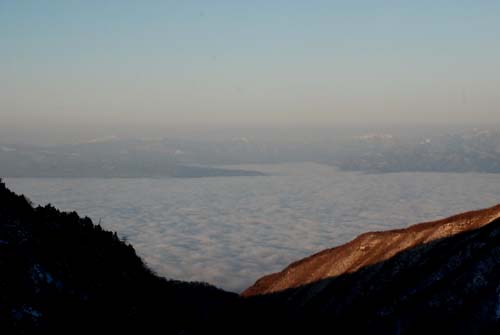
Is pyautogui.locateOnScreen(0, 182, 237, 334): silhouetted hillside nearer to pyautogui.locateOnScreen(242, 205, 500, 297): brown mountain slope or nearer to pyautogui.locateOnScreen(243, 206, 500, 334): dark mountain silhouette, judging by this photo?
pyautogui.locateOnScreen(243, 206, 500, 334): dark mountain silhouette

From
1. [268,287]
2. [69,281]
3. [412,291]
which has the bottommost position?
[268,287]

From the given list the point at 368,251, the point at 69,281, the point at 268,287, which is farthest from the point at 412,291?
the point at 268,287

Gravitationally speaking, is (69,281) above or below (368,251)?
above

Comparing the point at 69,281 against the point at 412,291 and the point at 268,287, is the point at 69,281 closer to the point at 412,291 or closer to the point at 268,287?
the point at 412,291

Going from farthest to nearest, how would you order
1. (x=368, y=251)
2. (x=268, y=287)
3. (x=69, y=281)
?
1. (x=268, y=287)
2. (x=368, y=251)
3. (x=69, y=281)

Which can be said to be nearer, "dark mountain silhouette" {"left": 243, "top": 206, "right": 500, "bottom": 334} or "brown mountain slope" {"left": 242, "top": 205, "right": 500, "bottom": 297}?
"dark mountain silhouette" {"left": 243, "top": 206, "right": 500, "bottom": 334}

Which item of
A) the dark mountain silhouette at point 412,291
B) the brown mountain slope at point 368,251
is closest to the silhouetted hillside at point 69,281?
the dark mountain silhouette at point 412,291

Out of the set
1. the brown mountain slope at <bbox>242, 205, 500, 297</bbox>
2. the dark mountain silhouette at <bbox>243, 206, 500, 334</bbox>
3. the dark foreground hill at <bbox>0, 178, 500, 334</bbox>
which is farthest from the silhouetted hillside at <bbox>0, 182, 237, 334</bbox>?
the brown mountain slope at <bbox>242, 205, 500, 297</bbox>
